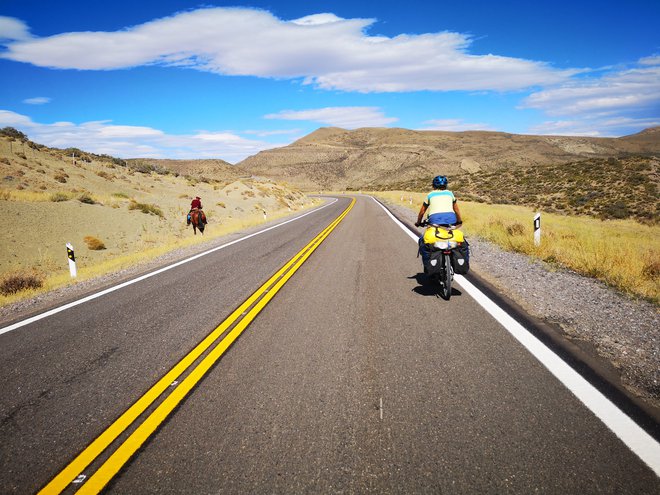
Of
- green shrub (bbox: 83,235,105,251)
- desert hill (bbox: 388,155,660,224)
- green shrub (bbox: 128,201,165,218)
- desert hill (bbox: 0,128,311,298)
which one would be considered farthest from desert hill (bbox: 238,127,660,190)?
green shrub (bbox: 83,235,105,251)

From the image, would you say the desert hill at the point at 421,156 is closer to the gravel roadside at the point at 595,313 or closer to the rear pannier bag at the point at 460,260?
the gravel roadside at the point at 595,313

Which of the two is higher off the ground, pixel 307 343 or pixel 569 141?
pixel 569 141

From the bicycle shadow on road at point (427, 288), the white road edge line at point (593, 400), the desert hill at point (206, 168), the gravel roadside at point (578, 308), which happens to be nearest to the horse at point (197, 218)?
the gravel roadside at point (578, 308)

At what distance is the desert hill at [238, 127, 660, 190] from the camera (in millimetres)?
106438

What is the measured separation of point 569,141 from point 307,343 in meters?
168

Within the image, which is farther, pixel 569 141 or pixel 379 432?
pixel 569 141

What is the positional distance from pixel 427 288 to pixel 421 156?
397ft

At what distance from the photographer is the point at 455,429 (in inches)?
110

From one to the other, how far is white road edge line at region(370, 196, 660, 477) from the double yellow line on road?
339 centimetres

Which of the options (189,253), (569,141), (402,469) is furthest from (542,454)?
(569,141)

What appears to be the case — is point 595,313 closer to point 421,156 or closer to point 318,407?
point 318,407

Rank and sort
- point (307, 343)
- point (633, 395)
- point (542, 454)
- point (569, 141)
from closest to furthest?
1. point (542, 454)
2. point (633, 395)
3. point (307, 343)
4. point (569, 141)

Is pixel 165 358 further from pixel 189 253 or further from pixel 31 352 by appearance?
pixel 189 253

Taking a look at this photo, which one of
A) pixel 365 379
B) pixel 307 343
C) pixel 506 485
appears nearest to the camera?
pixel 506 485
